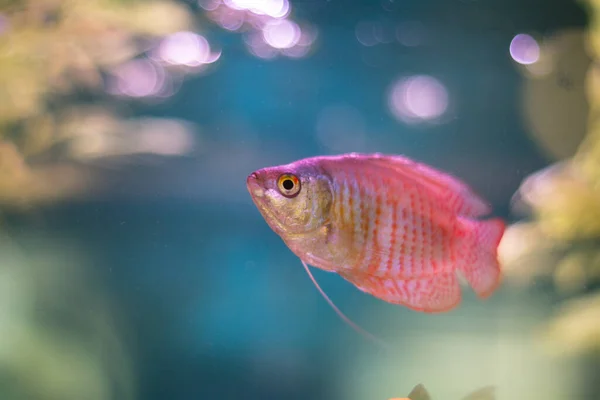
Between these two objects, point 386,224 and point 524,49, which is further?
point 524,49

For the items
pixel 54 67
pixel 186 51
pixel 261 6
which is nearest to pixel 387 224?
pixel 261 6

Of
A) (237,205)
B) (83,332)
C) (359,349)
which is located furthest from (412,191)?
(83,332)

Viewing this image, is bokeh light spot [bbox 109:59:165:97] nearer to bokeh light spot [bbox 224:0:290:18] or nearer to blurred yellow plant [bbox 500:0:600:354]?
bokeh light spot [bbox 224:0:290:18]

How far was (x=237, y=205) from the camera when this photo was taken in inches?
79.6

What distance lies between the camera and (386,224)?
728mm

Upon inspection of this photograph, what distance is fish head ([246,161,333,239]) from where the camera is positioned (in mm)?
674

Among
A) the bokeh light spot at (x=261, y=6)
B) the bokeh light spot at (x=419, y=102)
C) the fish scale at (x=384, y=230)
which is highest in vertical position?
the bokeh light spot at (x=261, y=6)

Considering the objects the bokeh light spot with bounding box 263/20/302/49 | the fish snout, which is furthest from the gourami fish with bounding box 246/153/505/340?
the bokeh light spot with bounding box 263/20/302/49

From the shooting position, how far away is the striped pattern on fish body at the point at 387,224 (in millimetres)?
691

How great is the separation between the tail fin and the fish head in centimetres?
27

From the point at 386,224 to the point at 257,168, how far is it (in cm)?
122

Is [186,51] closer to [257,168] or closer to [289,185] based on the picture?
[257,168]

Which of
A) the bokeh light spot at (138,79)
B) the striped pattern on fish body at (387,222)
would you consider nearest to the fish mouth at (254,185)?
the striped pattern on fish body at (387,222)

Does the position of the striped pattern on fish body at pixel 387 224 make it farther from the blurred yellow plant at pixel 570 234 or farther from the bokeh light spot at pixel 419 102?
the bokeh light spot at pixel 419 102
